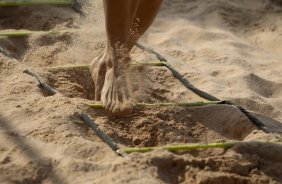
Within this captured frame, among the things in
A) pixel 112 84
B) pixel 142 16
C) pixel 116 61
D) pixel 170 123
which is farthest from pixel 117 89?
pixel 142 16

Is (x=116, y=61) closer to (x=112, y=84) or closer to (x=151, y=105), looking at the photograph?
(x=112, y=84)

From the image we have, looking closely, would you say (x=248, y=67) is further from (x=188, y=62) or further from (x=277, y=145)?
(x=277, y=145)

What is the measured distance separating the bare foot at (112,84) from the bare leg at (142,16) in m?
0.22

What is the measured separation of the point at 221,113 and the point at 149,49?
1.05m

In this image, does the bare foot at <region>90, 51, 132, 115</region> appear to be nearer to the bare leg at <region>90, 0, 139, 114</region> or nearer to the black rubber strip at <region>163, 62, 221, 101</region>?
the bare leg at <region>90, 0, 139, 114</region>

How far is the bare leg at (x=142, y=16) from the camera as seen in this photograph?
298cm

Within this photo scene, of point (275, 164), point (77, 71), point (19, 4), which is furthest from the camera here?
point (19, 4)

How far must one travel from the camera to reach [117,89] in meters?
2.65

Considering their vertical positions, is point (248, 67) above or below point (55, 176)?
below

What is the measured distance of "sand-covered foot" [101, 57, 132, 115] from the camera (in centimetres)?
256

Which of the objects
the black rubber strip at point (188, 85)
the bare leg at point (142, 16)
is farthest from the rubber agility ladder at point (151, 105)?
the bare leg at point (142, 16)

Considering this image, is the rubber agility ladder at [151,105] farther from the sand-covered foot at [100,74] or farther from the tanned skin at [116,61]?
the sand-covered foot at [100,74]

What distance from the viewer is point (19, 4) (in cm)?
410

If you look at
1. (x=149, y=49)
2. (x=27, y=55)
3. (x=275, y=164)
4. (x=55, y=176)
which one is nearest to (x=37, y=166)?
(x=55, y=176)
